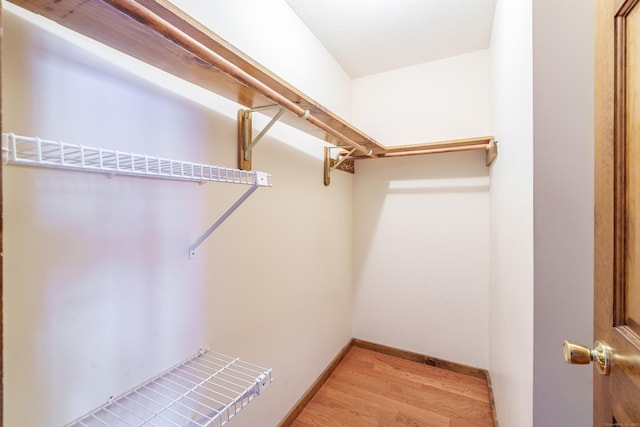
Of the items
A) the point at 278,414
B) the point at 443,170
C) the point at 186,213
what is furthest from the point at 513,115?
the point at 278,414

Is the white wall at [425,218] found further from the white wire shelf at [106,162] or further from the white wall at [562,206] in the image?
the white wire shelf at [106,162]

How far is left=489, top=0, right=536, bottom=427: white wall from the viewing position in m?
0.81

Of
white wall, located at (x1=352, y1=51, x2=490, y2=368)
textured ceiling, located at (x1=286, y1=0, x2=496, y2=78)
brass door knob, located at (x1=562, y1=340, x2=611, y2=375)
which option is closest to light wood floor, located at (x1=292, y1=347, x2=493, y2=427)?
white wall, located at (x1=352, y1=51, x2=490, y2=368)

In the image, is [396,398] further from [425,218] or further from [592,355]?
[592,355]

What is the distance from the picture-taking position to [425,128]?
6.73 feet

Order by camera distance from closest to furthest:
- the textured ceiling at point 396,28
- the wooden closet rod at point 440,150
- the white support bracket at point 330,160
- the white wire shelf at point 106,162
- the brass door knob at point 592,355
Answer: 1. the white wire shelf at point 106,162
2. the brass door knob at point 592,355
3. the textured ceiling at point 396,28
4. the wooden closet rod at point 440,150
5. the white support bracket at point 330,160

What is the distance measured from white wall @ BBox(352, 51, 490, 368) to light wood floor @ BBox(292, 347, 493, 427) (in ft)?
0.59

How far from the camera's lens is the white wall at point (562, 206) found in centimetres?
73

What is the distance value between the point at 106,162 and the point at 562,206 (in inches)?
45.7

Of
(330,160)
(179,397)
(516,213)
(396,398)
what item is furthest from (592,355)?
(330,160)

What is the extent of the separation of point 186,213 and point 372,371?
1.74 m

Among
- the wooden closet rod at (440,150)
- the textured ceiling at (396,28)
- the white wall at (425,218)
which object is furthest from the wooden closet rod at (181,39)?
the white wall at (425,218)

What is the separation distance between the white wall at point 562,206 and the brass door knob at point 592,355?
0.62 ft

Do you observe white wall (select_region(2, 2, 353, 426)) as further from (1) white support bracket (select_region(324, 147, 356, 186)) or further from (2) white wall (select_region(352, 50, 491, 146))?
(2) white wall (select_region(352, 50, 491, 146))
